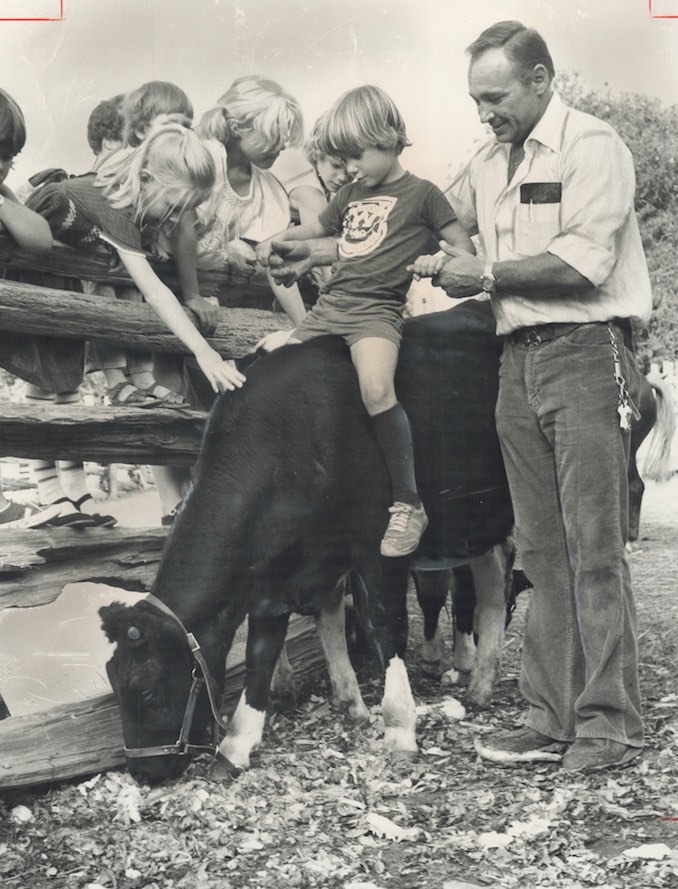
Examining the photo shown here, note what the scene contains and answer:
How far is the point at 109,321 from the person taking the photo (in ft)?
13.1

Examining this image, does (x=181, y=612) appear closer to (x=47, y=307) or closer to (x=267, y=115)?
(x=47, y=307)

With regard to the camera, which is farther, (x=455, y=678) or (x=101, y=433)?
(x=455, y=678)

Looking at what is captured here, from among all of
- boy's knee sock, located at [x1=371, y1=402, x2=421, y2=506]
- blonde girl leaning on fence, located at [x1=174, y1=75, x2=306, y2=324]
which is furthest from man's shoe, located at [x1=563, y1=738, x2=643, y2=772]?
blonde girl leaning on fence, located at [x1=174, y1=75, x2=306, y2=324]

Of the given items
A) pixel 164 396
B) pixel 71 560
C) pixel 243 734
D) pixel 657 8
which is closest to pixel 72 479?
pixel 71 560

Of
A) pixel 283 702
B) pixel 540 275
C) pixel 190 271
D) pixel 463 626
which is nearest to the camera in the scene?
pixel 540 275

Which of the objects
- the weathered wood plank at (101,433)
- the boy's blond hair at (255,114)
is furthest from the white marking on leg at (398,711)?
the boy's blond hair at (255,114)

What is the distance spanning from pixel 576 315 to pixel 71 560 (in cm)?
187

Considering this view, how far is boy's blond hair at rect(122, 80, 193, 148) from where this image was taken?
12.7ft

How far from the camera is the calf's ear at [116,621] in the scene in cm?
374

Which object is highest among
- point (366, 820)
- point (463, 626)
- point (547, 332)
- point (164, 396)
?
point (547, 332)

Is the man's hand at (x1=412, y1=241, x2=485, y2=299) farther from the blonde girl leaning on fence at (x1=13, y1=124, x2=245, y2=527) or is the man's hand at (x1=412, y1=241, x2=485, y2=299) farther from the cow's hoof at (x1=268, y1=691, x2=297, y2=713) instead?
the cow's hoof at (x1=268, y1=691, x2=297, y2=713)

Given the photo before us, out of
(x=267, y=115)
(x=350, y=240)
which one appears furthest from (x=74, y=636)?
(x=267, y=115)

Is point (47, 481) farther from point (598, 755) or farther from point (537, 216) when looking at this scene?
point (598, 755)

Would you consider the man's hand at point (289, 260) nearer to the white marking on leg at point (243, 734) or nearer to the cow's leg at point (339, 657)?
the cow's leg at point (339, 657)
